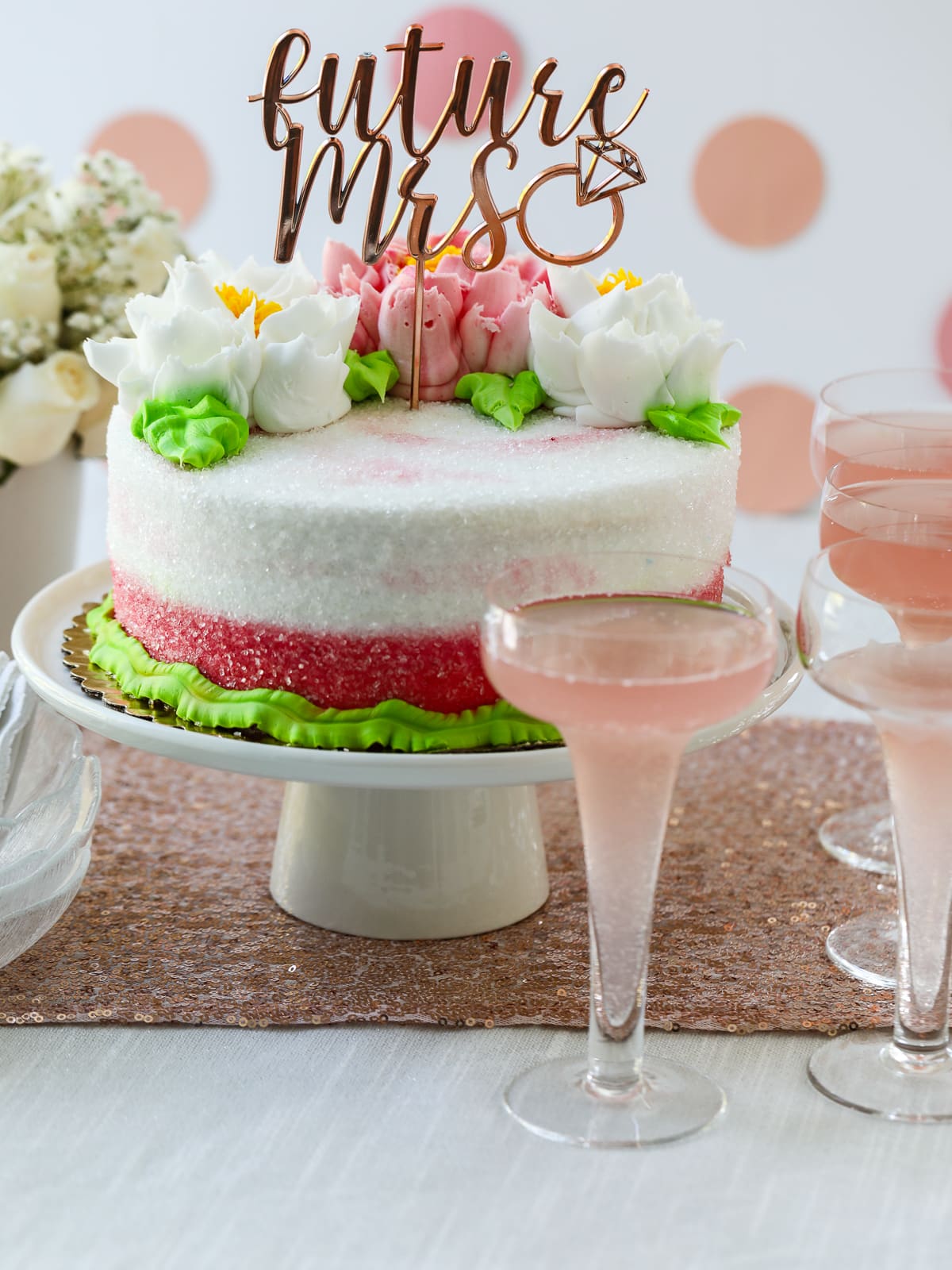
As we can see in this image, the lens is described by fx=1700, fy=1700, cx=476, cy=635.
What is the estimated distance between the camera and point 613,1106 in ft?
4.43

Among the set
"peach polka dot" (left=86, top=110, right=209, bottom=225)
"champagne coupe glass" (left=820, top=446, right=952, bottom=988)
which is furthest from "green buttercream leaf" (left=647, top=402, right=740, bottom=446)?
"peach polka dot" (left=86, top=110, right=209, bottom=225)

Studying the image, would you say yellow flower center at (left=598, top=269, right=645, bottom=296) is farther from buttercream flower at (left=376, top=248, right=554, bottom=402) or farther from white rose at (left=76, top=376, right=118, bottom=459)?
white rose at (left=76, top=376, right=118, bottom=459)

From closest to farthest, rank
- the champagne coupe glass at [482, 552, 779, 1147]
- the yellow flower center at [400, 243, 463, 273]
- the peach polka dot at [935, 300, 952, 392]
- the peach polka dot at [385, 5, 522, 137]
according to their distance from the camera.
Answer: the champagne coupe glass at [482, 552, 779, 1147] → the yellow flower center at [400, 243, 463, 273] → the peach polka dot at [385, 5, 522, 137] → the peach polka dot at [935, 300, 952, 392]

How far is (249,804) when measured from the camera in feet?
6.41

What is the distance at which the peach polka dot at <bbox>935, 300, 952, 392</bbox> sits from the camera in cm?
352

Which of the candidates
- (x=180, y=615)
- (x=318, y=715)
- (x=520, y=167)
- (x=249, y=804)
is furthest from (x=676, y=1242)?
(x=520, y=167)

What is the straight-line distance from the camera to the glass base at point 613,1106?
132cm

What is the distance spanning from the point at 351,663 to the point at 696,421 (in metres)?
0.40

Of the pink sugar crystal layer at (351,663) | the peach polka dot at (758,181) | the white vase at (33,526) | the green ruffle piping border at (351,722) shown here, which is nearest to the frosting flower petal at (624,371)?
the pink sugar crystal layer at (351,663)

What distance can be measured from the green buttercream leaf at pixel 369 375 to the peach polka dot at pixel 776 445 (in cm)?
197

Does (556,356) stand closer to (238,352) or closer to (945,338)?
(238,352)

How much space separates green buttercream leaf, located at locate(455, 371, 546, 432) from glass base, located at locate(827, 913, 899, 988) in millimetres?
580

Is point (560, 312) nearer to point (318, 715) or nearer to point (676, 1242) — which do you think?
point (318, 715)

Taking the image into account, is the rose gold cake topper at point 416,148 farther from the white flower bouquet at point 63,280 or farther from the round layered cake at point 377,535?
Answer: the white flower bouquet at point 63,280
